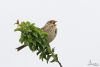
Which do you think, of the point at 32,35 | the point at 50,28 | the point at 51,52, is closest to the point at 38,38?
the point at 32,35

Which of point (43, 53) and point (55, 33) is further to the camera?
point (55, 33)

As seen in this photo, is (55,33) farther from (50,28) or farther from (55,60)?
(55,60)

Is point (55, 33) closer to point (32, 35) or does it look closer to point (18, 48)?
point (18, 48)

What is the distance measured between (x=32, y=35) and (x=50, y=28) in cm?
359

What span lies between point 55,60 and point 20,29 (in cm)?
60

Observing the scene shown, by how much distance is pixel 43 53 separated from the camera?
373 centimetres

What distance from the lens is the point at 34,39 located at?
3.55 m

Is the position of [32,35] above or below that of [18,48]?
above

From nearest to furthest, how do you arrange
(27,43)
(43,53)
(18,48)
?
(27,43)
(43,53)
(18,48)

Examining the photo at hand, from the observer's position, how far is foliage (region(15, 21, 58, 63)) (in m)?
3.49

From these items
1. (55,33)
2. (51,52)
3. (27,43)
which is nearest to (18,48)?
(51,52)

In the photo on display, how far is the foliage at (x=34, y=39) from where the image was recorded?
3490 millimetres

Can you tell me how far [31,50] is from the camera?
11.6 ft

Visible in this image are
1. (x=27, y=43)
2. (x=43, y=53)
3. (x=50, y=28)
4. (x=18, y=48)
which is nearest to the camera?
(x=27, y=43)
